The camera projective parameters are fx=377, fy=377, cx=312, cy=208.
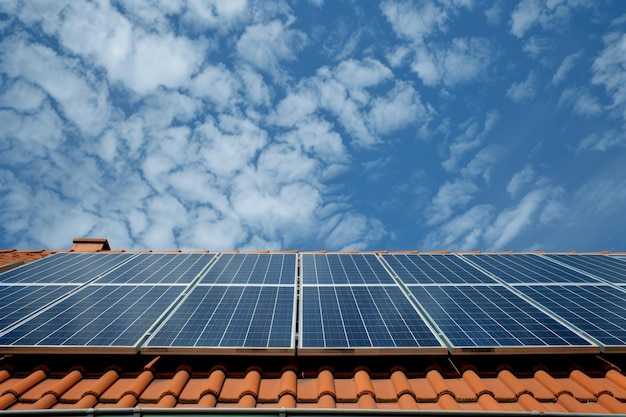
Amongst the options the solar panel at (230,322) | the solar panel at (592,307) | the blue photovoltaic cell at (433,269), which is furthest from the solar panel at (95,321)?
the solar panel at (592,307)

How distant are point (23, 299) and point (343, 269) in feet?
24.0

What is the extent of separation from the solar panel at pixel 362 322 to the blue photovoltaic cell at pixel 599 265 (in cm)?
621

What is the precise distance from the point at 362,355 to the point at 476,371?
1.97m

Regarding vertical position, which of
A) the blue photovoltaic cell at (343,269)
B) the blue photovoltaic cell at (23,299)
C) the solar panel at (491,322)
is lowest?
the solar panel at (491,322)

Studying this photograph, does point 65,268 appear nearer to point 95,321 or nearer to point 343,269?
point 95,321

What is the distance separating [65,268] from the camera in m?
10.3

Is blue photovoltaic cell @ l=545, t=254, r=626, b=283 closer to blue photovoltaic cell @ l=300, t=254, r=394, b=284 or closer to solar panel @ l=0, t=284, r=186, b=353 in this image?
blue photovoltaic cell @ l=300, t=254, r=394, b=284

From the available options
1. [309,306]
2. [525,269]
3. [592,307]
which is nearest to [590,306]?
[592,307]

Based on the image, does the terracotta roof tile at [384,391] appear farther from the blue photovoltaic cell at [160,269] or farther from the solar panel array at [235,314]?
the blue photovoltaic cell at [160,269]

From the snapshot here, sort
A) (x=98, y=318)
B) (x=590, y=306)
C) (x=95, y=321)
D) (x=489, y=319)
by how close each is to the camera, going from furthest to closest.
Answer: (x=590, y=306)
(x=489, y=319)
(x=98, y=318)
(x=95, y=321)

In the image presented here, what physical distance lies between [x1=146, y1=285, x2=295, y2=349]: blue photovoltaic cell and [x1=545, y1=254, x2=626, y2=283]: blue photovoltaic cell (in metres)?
8.62

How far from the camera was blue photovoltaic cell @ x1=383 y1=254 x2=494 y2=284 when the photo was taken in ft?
30.9

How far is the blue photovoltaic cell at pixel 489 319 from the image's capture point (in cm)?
670

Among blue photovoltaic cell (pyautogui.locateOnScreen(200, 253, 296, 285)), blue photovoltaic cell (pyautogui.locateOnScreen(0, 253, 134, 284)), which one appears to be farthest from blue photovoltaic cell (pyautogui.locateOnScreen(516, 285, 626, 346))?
blue photovoltaic cell (pyautogui.locateOnScreen(0, 253, 134, 284))
